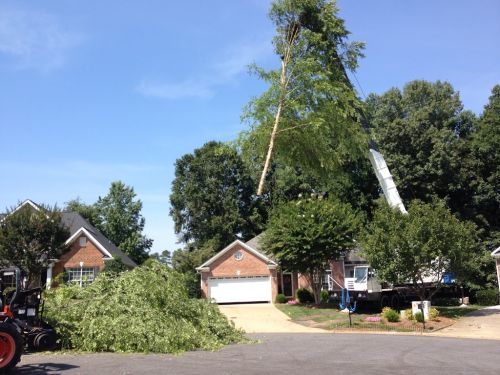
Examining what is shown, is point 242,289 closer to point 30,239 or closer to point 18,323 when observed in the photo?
point 30,239

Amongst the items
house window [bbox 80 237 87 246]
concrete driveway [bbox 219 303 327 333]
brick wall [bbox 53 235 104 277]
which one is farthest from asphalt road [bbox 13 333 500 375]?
house window [bbox 80 237 87 246]

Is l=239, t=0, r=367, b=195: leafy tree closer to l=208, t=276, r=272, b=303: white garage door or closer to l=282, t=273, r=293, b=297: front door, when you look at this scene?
l=208, t=276, r=272, b=303: white garage door

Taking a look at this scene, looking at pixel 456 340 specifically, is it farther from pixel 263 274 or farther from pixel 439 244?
pixel 263 274

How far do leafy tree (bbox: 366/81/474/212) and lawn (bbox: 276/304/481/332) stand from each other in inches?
581

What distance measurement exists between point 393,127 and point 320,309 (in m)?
18.5

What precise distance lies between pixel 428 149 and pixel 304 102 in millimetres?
25781

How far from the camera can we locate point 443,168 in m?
39.6

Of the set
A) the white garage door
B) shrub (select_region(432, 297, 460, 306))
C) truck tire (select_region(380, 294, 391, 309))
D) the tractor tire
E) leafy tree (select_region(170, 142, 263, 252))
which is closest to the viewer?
the tractor tire

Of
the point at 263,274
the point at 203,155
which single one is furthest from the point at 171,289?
the point at 203,155

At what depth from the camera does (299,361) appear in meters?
11.4

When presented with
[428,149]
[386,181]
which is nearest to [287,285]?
[428,149]

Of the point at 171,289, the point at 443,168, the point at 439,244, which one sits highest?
the point at 443,168

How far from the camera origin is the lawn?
20891mm

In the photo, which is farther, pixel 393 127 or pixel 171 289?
pixel 393 127
